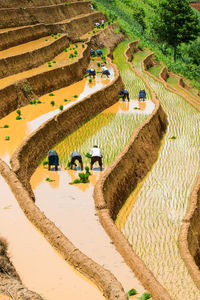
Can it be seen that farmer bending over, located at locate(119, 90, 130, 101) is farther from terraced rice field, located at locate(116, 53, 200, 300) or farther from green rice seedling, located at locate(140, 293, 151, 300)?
green rice seedling, located at locate(140, 293, 151, 300)

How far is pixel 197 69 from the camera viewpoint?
151ft

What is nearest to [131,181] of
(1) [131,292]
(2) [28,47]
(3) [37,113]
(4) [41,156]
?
(4) [41,156]

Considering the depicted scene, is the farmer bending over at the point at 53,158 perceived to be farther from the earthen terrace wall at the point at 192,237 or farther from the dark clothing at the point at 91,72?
the dark clothing at the point at 91,72

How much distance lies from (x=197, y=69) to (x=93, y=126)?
25534mm

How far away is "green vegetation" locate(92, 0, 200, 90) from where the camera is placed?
45750 mm

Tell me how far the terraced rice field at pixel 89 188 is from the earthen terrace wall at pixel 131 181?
216mm

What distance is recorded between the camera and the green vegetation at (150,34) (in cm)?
4575

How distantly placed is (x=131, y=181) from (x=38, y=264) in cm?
931

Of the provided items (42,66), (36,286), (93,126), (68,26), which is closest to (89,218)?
(36,286)

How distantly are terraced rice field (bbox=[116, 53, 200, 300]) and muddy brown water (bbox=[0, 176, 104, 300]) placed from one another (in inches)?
132

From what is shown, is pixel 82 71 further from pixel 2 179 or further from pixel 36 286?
pixel 36 286

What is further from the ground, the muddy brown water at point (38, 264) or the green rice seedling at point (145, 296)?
the muddy brown water at point (38, 264)

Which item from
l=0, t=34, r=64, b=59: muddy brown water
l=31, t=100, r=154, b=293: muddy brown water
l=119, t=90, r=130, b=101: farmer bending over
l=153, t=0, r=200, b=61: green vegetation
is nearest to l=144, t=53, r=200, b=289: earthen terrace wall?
l=31, t=100, r=154, b=293: muddy brown water

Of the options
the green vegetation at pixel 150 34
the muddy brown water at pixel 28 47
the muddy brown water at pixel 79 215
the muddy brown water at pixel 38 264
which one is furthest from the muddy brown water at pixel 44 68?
the muddy brown water at pixel 38 264
